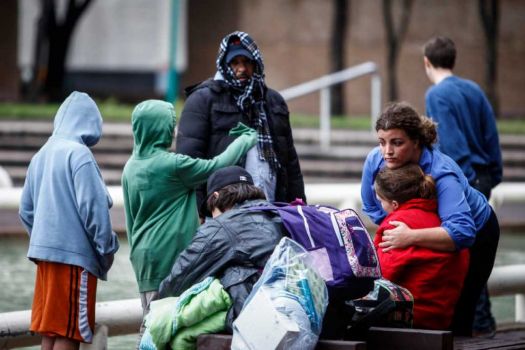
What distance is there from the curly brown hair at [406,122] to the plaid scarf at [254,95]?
89cm

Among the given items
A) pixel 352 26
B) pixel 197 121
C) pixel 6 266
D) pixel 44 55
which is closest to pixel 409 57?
pixel 352 26

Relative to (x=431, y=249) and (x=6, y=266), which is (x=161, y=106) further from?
(x=6, y=266)


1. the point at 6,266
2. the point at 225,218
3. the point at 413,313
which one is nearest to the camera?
the point at 225,218

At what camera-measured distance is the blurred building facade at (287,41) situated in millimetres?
30891

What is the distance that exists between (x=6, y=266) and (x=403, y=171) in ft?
22.0

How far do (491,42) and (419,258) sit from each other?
2354cm

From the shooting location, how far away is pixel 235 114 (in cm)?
701

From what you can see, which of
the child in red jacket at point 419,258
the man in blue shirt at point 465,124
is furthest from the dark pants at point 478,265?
the man in blue shirt at point 465,124

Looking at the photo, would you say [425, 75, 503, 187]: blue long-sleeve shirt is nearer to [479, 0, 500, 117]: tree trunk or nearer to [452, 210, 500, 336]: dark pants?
[452, 210, 500, 336]: dark pants

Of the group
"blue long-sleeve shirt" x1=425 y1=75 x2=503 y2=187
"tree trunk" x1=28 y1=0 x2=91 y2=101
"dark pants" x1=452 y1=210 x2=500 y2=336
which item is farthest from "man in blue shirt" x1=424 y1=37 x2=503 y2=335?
"tree trunk" x1=28 y1=0 x2=91 y2=101

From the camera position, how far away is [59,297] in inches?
242

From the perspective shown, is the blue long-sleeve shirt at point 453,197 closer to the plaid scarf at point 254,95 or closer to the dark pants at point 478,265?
the dark pants at point 478,265

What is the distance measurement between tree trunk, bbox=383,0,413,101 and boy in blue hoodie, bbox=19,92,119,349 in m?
22.9

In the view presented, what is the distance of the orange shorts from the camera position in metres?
6.16
